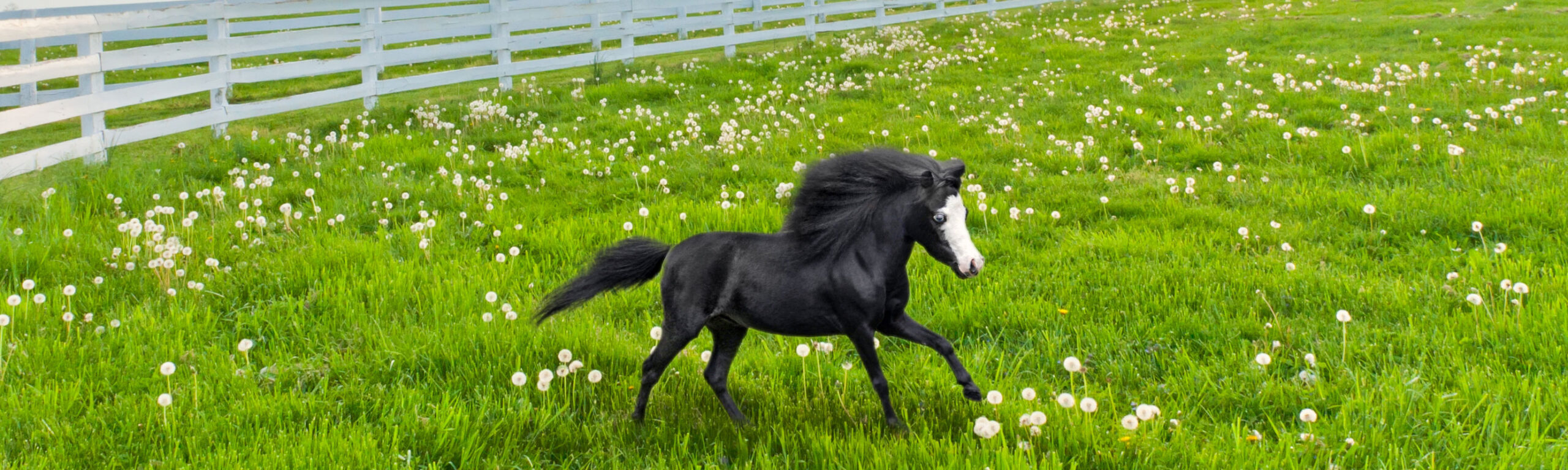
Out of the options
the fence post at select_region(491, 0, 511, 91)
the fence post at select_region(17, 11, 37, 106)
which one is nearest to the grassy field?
the fence post at select_region(491, 0, 511, 91)

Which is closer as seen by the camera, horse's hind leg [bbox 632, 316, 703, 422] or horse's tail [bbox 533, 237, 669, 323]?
horse's hind leg [bbox 632, 316, 703, 422]

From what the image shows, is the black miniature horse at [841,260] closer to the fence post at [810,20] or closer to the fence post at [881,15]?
the fence post at [810,20]

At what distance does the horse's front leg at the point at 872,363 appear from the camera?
3187 mm

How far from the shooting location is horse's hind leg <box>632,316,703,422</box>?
3.28 meters

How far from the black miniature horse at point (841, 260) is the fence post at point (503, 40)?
13.2 metres

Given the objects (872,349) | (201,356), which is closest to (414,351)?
(201,356)

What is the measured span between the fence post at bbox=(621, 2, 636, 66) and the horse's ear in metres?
15.3

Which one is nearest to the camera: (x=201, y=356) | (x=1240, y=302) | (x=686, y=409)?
(x=686, y=409)

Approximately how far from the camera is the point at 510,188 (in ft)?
28.1

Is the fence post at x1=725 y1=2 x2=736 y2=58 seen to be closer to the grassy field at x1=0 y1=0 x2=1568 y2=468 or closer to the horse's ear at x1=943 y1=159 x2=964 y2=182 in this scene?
the grassy field at x1=0 y1=0 x2=1568 y2=468

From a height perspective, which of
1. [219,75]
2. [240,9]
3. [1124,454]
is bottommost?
[1124,454]

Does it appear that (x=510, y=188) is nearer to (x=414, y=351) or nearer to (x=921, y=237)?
(x=414, y=351)

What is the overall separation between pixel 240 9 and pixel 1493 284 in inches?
512

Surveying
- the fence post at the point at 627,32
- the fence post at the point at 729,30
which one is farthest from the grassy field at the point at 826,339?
the fence post at the point at 729,30
